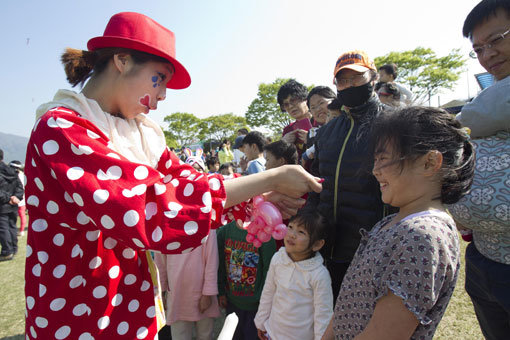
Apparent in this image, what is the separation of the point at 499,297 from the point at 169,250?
176 centimetres

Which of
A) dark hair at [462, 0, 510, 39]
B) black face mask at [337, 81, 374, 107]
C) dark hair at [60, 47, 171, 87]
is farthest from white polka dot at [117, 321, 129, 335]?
dark hair at [462, 0, 510, 39]

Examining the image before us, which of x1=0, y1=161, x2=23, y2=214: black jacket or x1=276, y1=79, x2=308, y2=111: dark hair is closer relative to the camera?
x1=276, y1=79, x2=308, y2=111: dark hair

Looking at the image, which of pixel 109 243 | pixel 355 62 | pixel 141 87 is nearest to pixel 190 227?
pixel 109 243

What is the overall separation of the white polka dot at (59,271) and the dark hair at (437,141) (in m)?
1.33

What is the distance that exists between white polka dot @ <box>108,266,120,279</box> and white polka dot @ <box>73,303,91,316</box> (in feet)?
0.42

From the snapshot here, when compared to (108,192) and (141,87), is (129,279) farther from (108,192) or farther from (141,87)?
(141,87)

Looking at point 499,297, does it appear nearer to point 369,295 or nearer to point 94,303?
point 369,295

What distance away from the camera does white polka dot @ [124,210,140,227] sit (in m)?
0.88

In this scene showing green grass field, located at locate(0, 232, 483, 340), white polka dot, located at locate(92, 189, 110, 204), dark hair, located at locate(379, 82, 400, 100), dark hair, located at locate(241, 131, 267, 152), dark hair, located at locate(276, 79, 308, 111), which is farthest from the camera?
dark hair, located at locate(241, 131, 267, 152)

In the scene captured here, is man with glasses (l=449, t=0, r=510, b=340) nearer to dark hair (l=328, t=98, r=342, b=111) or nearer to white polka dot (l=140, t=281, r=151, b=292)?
dark hair (l=328, t=98, r=342, b=111)

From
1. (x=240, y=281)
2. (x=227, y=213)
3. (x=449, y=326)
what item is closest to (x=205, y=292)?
(x=240, y=281)

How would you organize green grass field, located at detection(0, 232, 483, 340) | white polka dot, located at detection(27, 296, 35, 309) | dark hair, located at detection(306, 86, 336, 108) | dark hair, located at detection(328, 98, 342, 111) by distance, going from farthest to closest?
dark hair, located at detection(306, 86, 336, 108)
dark hair, located at detection(328, 98, 342, 111)
green grass field, located at detection(0, 232, 483, 340)
white polka dot, located at detection(27, 296, 35, 309)

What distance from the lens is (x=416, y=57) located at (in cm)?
2695

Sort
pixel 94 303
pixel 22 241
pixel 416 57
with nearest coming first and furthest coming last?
pixel 94 303 → pixel 22 241 → pixel 416 57
